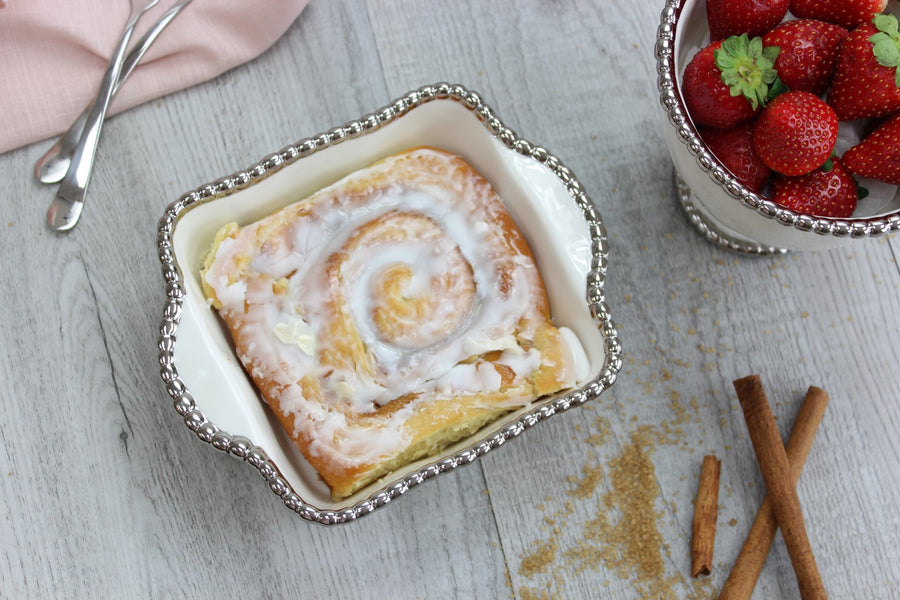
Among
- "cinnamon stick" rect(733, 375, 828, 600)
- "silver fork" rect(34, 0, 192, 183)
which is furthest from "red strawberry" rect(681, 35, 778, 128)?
"silver fork" rect(34, 0, 192, 183)

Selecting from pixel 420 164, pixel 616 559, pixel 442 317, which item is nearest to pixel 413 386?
pixel 442 317

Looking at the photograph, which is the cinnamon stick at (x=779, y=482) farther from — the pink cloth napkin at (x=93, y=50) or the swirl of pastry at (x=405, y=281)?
the pink cloth napkin at (x=93, y=50)

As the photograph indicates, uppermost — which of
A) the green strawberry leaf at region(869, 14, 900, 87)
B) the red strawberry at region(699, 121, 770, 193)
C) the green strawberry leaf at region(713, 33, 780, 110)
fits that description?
the green strawberry leaf at region(869, 14, 900, 87)

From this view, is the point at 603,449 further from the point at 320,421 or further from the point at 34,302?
the point at 34,302

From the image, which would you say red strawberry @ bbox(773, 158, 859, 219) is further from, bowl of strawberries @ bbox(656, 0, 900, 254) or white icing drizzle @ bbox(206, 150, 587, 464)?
white icing drizzle @ bbox(206, 150, 587, 464)

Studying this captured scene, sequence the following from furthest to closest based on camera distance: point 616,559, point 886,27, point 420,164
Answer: point 616,559 → point 420,164 → point 886,27

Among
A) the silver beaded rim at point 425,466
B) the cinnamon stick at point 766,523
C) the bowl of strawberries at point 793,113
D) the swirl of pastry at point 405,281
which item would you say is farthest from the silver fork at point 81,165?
the cinnamon stick at point 766,523

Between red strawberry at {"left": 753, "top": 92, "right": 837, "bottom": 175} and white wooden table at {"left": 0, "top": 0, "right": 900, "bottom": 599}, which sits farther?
white wooden table at {"left": 0, "top": 0, "right": 900, "bottom": 599}
